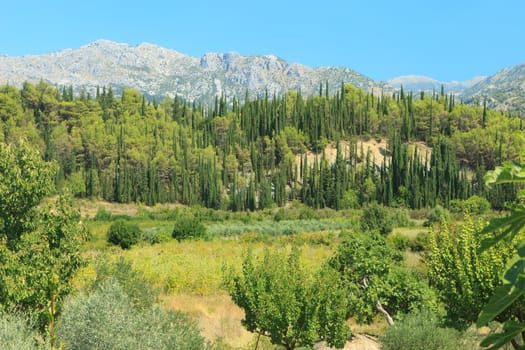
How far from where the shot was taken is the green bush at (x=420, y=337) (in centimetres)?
1163

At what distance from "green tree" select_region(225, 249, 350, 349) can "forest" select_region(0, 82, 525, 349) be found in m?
0.03

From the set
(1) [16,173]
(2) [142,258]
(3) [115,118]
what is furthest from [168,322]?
(3) [115,118]

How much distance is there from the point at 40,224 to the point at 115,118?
66.6 meters

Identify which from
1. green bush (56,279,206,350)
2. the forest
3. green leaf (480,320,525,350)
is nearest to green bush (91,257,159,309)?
the forest

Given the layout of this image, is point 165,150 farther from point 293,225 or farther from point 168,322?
point 168,322

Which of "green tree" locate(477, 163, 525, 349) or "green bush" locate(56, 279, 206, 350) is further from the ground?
"green tree" locate(477, 163, 525, 349)

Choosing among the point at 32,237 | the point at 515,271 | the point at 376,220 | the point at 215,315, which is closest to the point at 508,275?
the point at 515,271

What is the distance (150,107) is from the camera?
76.2m

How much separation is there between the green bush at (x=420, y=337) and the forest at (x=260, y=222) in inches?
2.0

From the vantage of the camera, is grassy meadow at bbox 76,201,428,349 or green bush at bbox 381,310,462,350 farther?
grassy meadow at bbox 76,201,428,349

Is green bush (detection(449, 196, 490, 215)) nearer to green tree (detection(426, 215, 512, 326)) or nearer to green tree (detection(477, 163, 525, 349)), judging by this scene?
green tree (detection(426, 215, 512, 326))

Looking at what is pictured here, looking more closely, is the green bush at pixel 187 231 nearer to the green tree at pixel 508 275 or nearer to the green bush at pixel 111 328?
the green bush at pixel 111 328

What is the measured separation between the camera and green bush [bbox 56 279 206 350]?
7.79 meters

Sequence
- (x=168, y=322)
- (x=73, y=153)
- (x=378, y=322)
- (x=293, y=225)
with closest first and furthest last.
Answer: (x=168, y=322)
(x=378, y=322)
(x=293, y=225)
(x=73, y=153)
